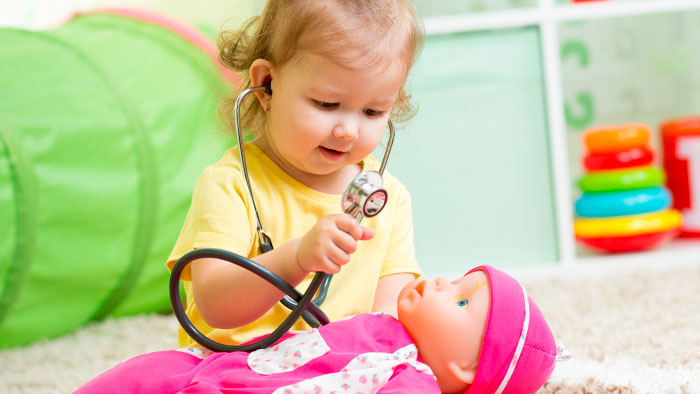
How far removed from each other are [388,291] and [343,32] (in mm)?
395

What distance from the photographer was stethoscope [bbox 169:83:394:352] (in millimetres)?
707

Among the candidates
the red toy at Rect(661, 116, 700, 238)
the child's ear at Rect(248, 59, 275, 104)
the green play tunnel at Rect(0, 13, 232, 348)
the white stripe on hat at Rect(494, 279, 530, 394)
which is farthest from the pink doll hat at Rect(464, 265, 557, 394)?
the red toy at Rect(661, 116, 700, 238)

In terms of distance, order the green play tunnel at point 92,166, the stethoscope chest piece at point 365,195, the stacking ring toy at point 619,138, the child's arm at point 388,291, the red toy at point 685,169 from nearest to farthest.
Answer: the stethoscope chest piece at point 365,195 → the child's arm at point 388,291 → the green play tunnel at point 92,166 → the stacking ring toy at point 619,138 → the red toy at point 685,169

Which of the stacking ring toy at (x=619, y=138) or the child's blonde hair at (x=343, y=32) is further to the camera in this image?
the stacking ring toy at (x=619, y=138)

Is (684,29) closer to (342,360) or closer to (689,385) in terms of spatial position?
(689,385)

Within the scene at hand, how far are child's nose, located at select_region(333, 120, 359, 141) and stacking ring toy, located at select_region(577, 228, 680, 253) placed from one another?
1.42 metres

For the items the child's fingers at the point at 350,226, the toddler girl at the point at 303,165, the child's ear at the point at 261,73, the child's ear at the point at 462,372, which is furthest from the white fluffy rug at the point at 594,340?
the child's ear at the point at 261,73

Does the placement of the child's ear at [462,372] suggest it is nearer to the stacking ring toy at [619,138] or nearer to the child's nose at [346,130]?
the child's nose at [346,130]

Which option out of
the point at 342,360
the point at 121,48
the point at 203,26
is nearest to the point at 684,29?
the point at 203,26

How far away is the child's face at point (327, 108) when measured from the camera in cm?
85

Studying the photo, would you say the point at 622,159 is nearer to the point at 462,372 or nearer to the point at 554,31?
the point at 554,31

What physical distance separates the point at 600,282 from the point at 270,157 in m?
1.10

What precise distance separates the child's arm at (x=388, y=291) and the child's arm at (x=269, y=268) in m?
0.26

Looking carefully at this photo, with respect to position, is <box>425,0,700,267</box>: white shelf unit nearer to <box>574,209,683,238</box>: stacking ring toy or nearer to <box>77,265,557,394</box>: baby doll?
<box>574,209,683,238</box>: stacking ring toy
